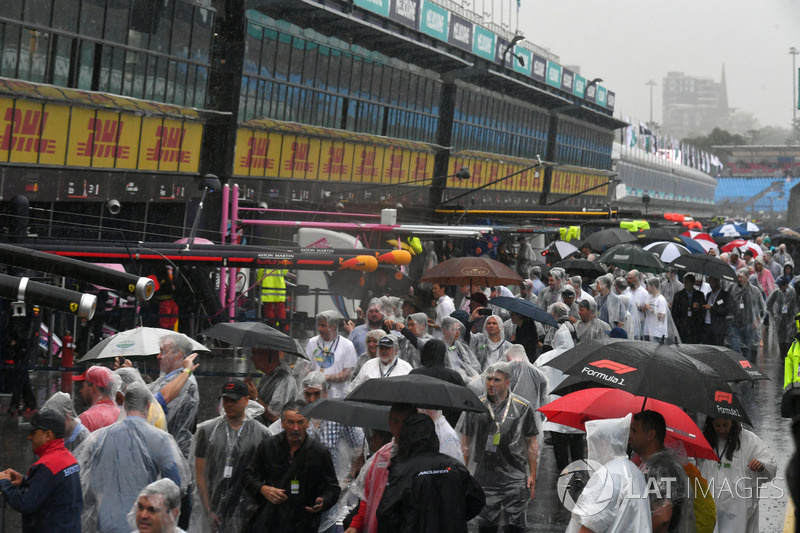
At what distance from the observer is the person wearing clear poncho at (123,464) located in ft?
22.0

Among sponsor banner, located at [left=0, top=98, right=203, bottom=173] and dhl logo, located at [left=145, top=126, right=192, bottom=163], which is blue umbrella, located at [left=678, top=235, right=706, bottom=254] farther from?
dhl logo, located at [left=145, top=126, right=192, bottom=163]

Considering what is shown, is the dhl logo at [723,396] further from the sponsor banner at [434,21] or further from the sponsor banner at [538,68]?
the sponsor banner at [538,68]

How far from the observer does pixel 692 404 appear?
22.6ft

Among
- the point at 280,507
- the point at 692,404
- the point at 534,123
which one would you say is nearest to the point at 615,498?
the point at 692,404

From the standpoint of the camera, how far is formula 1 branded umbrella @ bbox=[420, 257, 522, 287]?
15.7 meters

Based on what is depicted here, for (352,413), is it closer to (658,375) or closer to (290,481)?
(290,481)

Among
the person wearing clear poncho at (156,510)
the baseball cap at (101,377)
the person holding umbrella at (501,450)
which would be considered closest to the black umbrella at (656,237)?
the person holding umbrella at (501,450)

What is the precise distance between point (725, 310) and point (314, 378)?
40.6 feet

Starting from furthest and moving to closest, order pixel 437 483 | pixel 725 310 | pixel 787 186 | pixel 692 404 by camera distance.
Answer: pixel 787 186 → pixel 725 310 → pixel 692 404 → pixel 437 483

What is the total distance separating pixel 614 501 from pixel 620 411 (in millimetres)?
1732

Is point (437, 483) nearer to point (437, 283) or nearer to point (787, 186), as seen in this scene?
point (437, 283)

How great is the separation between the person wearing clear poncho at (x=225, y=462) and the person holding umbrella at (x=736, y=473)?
119 inches

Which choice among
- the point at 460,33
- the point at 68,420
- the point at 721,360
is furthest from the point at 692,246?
the point at 68,420

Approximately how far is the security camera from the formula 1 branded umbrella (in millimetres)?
11531
